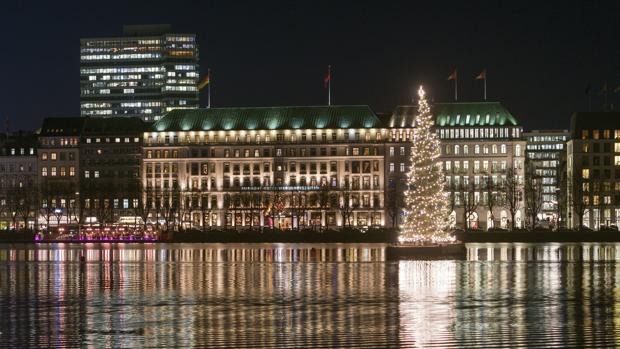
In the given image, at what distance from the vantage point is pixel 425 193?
281 ft

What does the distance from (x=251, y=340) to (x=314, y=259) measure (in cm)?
5322

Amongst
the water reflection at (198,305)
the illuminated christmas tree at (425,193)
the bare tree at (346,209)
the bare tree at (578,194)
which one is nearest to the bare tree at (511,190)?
the bare tree at (578,194)

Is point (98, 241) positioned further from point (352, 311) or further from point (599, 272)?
point (352, 311)

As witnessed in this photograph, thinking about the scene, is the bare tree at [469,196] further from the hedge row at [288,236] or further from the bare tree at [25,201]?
the bare tree at [25,201]

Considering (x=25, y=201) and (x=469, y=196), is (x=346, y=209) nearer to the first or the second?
(x=469, y=196)

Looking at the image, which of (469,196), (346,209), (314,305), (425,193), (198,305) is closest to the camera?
(314,305)

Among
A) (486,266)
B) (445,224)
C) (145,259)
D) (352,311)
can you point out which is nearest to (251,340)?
(352,311)

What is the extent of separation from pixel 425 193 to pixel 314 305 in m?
38.0

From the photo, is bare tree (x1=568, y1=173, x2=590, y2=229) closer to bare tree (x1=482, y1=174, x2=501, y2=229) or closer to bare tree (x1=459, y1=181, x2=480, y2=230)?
bare tree (x1=482, y1=174, x2=501, y2=229)

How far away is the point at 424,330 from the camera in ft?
131

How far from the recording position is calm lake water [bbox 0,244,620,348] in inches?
1512

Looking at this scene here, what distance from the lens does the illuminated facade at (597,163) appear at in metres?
190

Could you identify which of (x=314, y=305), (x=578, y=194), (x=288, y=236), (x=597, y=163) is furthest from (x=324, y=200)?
(x=314, y=305)

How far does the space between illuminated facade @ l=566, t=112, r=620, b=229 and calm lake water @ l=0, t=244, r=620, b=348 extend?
371 ft
